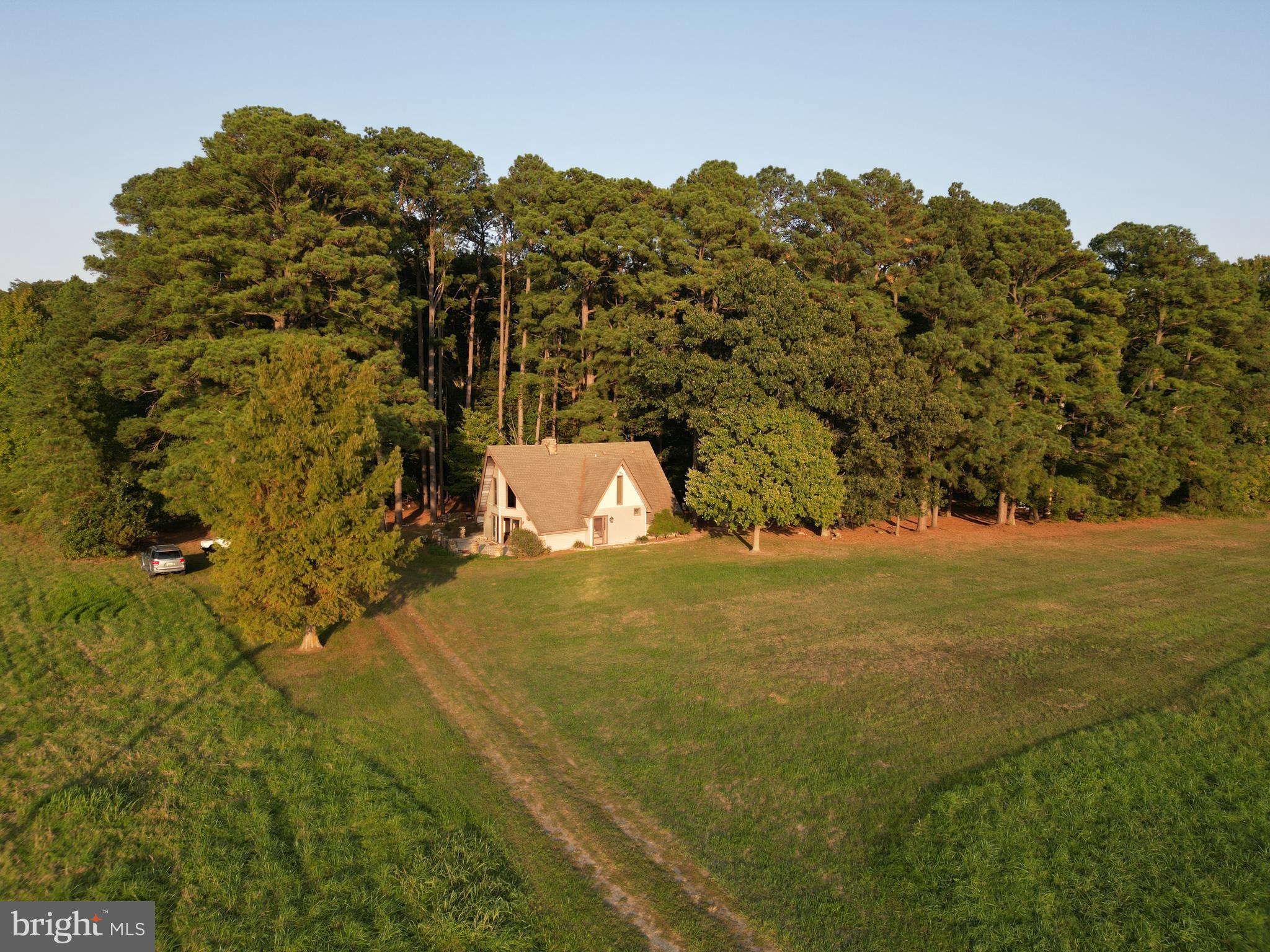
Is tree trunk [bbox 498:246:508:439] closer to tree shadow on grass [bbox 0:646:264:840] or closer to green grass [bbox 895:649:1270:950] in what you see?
tree shadow on grass [bbox 0:646:264:840]

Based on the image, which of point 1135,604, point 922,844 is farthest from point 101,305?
point 1135,604

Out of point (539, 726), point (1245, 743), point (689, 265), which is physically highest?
point (689, 265)

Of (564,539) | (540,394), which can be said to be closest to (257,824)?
(564,539)

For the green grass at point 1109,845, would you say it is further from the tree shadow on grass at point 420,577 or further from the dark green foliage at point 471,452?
the dark green foliage at point 471,452

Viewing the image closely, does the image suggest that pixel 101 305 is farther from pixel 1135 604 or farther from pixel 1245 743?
pixel 1135 604

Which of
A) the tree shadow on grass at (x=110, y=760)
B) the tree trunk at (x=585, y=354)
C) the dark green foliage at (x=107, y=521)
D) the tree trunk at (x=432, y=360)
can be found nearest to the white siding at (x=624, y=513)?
the tree trunk at (x=585, y=354)

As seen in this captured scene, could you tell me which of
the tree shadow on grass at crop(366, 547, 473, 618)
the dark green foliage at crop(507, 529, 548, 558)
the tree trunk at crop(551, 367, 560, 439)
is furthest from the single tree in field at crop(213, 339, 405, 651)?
the tree trunk at crop(551, 367, 560, 439)
